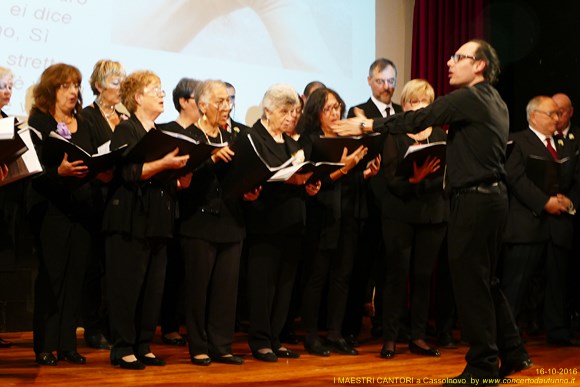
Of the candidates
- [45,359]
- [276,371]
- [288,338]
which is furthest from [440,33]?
[45,359]

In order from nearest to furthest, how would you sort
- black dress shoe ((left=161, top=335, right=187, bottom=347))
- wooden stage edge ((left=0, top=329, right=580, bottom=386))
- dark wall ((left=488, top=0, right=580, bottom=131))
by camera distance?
wooden stage edge ((left=0, top=329, right=580, bottom=386)), black dress shoe ((left=161, top=335, right=187, bottom=347)), dark wall ((left=488, top=0, right=580, bottom=131))

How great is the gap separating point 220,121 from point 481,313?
5.37 ft

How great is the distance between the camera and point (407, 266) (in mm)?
4688

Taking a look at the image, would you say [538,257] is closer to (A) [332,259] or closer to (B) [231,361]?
(A) [332,259]

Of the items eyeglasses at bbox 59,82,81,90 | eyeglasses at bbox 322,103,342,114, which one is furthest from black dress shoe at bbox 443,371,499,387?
eyeglasses at bbox 59,82,81,90

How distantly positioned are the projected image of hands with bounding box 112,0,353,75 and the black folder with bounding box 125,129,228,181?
1.84 metres

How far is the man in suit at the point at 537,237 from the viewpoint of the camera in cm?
536

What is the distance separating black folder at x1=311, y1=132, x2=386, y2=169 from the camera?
4.31m

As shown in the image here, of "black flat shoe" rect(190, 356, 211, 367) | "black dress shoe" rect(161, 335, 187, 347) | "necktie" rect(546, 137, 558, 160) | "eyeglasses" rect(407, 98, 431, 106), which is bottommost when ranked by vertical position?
"black dress shoe" rect(161, 335, 187, 347)

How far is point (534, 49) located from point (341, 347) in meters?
3.73

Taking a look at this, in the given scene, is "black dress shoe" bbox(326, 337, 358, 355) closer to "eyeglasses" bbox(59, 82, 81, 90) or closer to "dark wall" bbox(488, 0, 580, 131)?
"eyeglasses" bbox(59, 82, 81, 90)

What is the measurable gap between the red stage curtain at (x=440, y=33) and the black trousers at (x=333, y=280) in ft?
8.79

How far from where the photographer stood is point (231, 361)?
4.20m

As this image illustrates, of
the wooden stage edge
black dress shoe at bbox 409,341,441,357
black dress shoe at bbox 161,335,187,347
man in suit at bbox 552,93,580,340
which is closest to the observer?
the wooden stage edge
